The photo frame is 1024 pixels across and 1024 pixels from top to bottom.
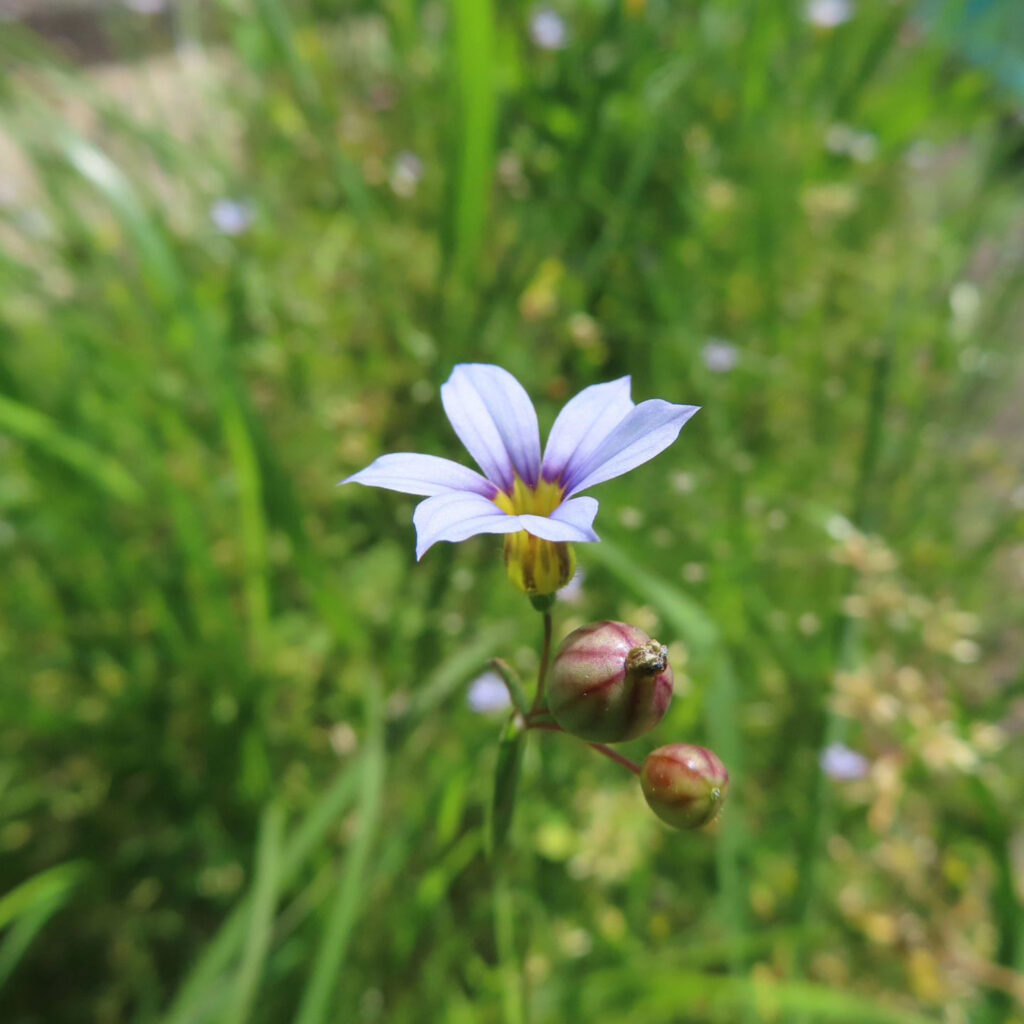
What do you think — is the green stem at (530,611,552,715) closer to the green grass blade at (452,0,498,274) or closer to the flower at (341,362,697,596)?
the flower at (341,362,697,596)

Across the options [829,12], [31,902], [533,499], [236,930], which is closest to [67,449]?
[31,902]

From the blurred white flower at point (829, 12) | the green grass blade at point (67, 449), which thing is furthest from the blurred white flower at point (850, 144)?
the green grass blade at point (67, 449)

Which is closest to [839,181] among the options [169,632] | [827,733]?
[827,733]

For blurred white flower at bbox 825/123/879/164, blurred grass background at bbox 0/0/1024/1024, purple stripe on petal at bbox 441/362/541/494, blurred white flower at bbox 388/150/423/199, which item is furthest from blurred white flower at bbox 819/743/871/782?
blurred white flower at bbox 825/123/879/164

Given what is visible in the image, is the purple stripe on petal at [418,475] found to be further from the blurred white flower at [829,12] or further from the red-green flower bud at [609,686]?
the blurred white flower at [829,12]

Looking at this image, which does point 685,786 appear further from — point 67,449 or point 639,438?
point 67,449

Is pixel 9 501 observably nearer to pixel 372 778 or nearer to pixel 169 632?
pixel 169 632
